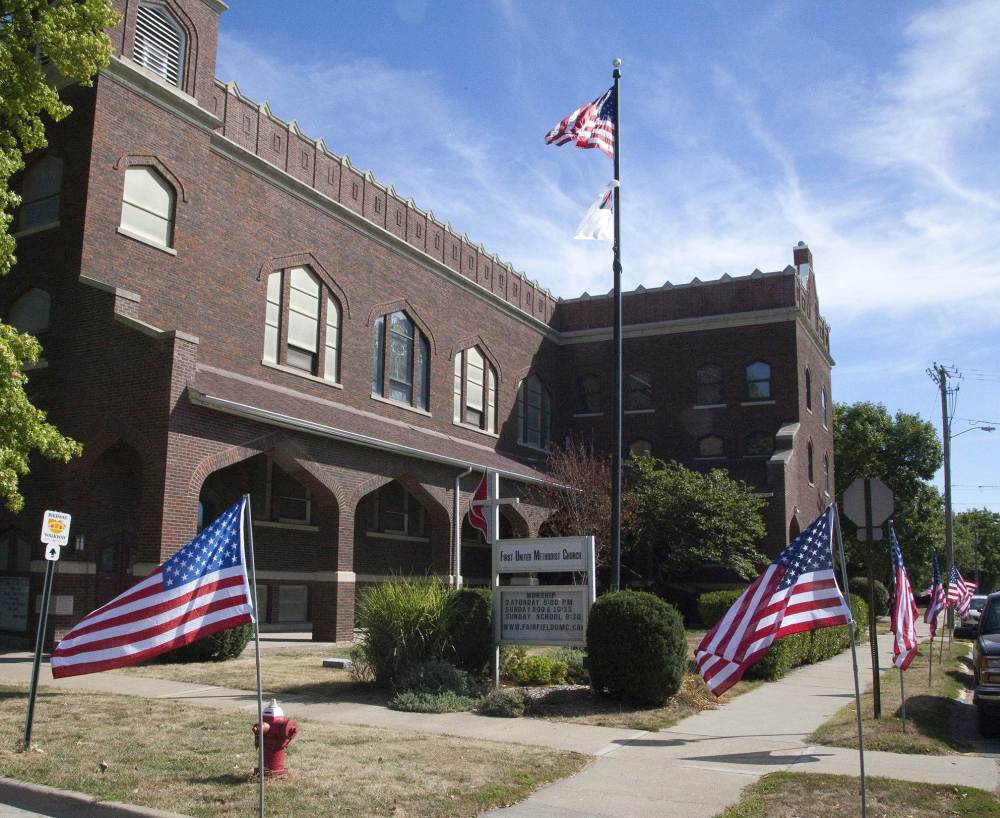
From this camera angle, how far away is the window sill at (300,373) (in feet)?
80.8

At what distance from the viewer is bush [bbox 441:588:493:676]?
45.1 feet

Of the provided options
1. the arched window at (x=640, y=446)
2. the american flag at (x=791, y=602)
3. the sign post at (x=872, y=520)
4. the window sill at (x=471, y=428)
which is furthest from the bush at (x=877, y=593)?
the american flag at (x=791, y=602)

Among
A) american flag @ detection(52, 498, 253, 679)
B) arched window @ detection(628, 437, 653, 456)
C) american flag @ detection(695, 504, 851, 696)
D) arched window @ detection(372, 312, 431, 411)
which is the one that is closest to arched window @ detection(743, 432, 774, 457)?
arched window @ detection(628, 437, 653, 456)

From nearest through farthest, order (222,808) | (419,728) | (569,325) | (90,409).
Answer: (222,808)
(419,728)
(90,409)
(569,325)

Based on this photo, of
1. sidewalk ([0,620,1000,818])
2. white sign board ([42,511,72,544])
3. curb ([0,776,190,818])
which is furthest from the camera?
white sign board ([42,511,72,544])

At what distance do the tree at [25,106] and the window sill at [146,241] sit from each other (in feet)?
16.3

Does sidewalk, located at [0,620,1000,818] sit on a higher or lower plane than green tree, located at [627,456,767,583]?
lower

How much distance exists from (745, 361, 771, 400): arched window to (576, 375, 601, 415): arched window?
6.26 metres

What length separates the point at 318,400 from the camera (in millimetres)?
25875

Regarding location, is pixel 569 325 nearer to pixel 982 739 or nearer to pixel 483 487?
pixel 483 487

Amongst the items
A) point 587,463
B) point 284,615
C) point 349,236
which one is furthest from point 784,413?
point 284,615

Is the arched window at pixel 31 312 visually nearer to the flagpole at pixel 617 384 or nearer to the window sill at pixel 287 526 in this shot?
the window sill at pixel 287 526

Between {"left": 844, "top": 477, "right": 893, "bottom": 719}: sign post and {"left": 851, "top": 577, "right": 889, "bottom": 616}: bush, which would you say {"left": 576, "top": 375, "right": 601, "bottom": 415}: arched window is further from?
{"left": 844, "top": 477, "right": 893, "bottom": 719}: sign post

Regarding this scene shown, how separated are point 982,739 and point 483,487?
10.4 m
